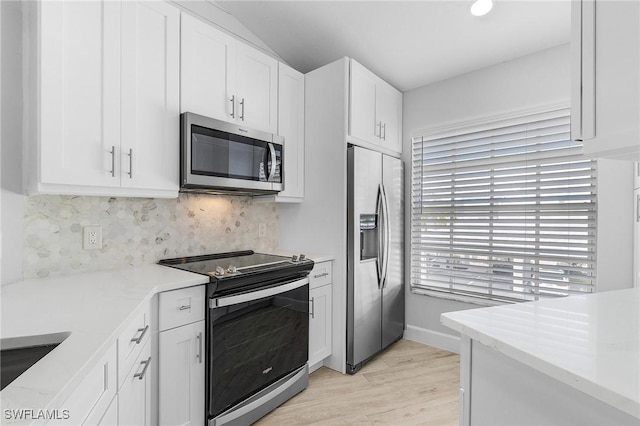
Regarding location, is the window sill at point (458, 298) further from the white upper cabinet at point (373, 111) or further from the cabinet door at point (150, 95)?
the cabinet door at point (150, 95)

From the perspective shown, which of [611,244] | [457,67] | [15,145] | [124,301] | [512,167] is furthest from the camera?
[457,67]

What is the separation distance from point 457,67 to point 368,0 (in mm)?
1081

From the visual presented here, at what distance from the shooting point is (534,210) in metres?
2.53

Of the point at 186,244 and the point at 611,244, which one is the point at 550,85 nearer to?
the point at 611,244

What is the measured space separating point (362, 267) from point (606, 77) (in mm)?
2036

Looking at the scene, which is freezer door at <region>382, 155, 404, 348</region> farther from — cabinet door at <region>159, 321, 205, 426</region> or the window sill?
cabinet door at <region>159, 321, 205, 426</region>

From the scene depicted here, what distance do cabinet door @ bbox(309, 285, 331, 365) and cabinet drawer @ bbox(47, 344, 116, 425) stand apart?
1.47 m

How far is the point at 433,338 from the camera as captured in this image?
3029 millimetres

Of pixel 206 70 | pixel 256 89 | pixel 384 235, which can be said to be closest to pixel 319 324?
pixel 384 235

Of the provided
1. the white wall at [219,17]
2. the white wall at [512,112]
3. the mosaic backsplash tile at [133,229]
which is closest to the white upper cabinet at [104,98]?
the mosaic backsplash tile at [133,229]

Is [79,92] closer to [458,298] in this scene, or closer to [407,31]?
[407,31]

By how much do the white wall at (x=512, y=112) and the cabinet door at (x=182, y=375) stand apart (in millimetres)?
2167

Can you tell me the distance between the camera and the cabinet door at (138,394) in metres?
1.17

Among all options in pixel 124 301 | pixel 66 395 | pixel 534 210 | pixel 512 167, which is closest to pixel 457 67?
pixel 512 167
